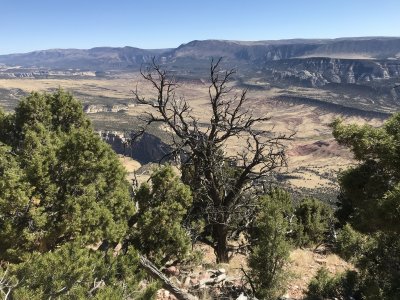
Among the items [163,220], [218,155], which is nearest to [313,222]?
[218,155]

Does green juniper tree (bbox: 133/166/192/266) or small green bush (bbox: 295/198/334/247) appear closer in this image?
green juniper tree (bbox: 133/166/192/266)

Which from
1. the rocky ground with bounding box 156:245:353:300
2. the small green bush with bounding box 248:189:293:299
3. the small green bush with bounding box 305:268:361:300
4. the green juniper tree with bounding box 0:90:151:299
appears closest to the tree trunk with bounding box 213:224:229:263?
the rocky ground with bounding box 156:245:353:300

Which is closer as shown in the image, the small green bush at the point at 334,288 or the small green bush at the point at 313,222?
the small green bush at the point at 334,288

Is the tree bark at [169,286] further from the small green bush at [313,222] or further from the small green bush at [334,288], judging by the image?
the small green bush at [313,222]

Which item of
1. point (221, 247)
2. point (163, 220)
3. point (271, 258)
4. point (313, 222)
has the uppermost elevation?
point (163, 220)

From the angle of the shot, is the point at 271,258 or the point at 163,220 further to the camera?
the point at 163,220

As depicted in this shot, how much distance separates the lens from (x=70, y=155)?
596 inches

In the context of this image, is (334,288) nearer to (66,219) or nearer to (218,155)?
(218,155)

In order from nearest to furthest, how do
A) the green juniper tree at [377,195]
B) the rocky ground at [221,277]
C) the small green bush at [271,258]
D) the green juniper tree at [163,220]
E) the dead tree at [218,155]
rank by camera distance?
the green juniper tree at [377,195] < the small green bush at [271,258] < the rocky ground at [221,277] < the green juniper tree at [163,220] < the dead tree at [218,155]

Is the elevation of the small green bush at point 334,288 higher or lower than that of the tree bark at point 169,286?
lower

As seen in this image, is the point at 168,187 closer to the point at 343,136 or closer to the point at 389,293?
the point at 343,136

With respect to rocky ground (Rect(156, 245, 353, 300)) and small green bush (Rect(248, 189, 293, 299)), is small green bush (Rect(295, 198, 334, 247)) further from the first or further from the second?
small green bush (Rect(248, 189, 293, 299))

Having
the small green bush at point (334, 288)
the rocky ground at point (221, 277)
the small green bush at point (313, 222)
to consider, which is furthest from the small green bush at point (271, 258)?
the small green bush at point (313, 222)

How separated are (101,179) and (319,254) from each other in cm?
1478
